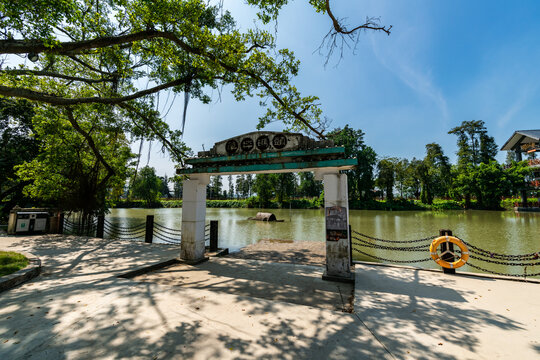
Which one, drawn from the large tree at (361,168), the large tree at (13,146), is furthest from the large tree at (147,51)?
the large tree at (361,168)

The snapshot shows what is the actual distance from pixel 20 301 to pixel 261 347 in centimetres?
465

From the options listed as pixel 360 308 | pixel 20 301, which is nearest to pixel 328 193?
pixel 360 308

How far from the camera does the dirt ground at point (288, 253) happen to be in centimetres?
801

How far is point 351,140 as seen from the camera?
49.1m

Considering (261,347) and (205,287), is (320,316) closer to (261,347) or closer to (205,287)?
(261,347)

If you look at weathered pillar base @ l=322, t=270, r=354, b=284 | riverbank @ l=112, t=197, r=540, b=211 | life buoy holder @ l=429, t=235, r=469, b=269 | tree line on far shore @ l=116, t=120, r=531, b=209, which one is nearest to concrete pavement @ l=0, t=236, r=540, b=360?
weathered pillar base @ l=322, t=270, r=354, b=284

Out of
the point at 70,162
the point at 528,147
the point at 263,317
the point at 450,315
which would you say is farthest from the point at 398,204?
the point at 70,162

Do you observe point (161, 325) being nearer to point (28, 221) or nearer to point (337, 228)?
point (337, 228)

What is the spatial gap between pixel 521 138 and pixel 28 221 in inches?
2505

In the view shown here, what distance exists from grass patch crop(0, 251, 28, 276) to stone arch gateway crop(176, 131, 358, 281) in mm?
3872

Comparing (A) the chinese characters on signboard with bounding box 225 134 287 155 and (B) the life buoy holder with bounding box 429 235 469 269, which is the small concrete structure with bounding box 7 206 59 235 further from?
(B) the life buoy holder with bounding box 429 235 469 269

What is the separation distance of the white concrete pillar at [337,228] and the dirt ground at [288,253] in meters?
1.82

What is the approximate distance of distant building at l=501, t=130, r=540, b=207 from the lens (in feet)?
113

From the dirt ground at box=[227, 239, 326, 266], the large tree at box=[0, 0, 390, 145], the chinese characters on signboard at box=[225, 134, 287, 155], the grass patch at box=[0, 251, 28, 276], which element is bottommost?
the dirt ground at box=[227, 239, 326, 266]
